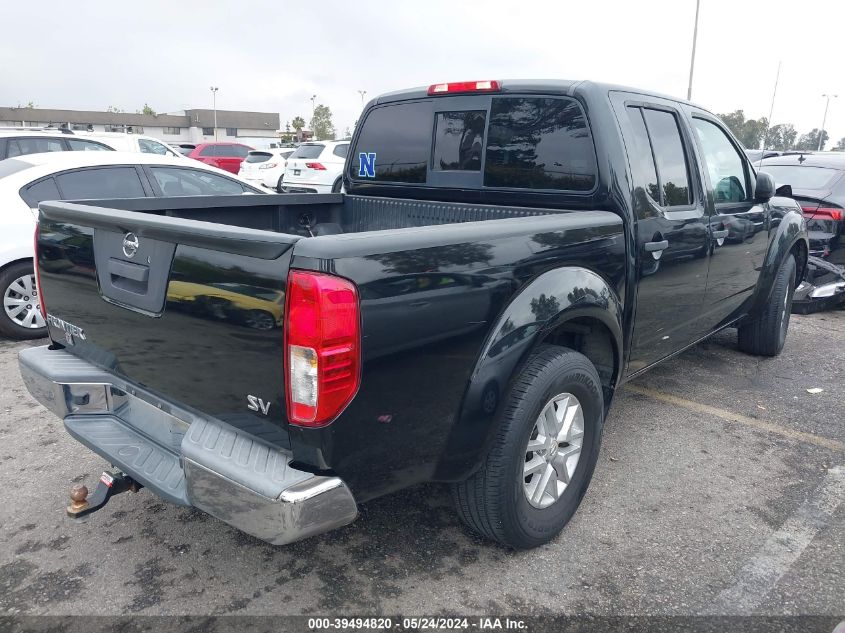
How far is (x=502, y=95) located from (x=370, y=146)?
39.9 inches

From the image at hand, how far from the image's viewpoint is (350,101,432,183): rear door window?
Result: 3.77 meters

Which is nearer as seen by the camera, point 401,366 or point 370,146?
point 401,366

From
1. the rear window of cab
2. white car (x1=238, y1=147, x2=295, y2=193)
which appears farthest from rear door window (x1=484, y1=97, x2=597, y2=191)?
white car (x1=238, y1=147, x2=295, y2=193)

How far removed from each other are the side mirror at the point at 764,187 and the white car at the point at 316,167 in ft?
34.7

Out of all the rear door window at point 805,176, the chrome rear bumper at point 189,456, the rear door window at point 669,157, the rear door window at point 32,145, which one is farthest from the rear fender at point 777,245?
the rear door window at point 32,145

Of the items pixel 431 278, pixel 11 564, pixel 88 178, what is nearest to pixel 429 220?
pixel 431 278

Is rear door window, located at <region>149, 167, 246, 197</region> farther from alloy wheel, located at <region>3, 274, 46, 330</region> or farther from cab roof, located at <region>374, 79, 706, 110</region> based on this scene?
cab roof, located at <region>374, 79, 706, 110</region>

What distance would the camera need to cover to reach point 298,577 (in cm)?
260

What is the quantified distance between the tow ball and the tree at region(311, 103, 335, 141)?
250ft

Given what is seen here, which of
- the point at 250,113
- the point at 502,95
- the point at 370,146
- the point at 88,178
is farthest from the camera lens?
the point at 250,113

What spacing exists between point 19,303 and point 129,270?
12.5ft

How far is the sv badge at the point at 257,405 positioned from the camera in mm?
2052

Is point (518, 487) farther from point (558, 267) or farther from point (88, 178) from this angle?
point (88, 178)

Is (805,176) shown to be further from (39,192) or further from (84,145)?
(84,145)
